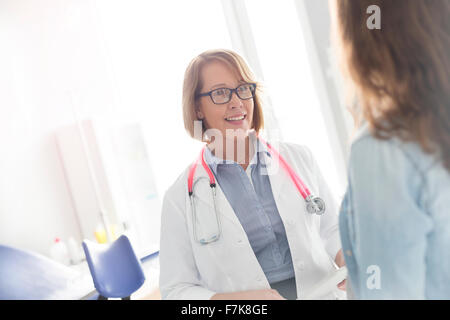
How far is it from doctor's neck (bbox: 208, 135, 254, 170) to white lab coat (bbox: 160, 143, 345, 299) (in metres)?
0.14

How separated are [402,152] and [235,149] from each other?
76 centimetres

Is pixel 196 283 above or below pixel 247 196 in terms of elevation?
below

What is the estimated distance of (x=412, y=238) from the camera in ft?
1.59

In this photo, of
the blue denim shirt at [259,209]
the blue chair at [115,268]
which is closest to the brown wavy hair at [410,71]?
the blue denim shirt at [259,209]

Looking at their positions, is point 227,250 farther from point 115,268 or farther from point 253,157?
point 115,268

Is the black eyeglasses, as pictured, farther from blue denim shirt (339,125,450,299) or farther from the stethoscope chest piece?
blue denim shirt (339,125,450,299)

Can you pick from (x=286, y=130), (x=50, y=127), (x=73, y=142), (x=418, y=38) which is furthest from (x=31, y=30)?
(x=418, y=38)

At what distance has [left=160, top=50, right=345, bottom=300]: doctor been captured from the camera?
1025 mm

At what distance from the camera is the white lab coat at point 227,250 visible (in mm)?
1016

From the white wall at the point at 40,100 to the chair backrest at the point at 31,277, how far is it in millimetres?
362

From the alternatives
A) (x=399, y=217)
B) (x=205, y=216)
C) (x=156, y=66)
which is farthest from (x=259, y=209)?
(x=156, y=66)

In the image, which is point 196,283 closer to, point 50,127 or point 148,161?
point 148,161

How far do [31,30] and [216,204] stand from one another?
2450 millimetres

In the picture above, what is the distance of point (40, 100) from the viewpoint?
272 centimetres
